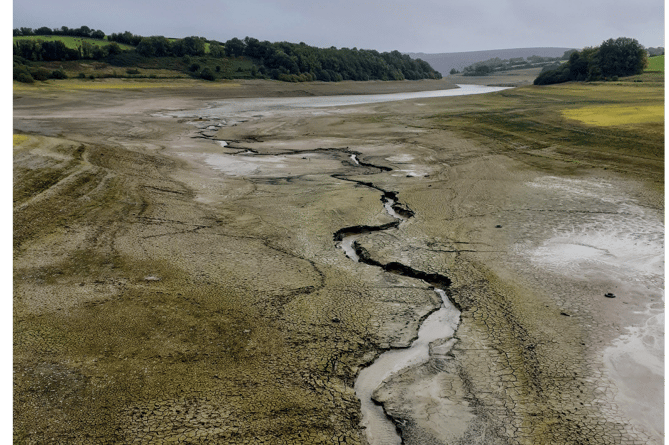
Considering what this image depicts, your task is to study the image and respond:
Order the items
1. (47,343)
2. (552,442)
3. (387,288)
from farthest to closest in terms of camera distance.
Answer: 1. (387,288)
2. (47,343)
3. (552,442)

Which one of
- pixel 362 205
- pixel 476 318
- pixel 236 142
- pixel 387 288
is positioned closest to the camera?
pixel 476 318

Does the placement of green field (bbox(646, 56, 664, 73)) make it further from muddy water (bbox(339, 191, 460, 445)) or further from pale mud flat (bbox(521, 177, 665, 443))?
muddy water (bbox(339, 191, 460, 445))

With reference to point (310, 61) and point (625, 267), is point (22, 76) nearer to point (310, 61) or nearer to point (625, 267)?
point (310, 61)

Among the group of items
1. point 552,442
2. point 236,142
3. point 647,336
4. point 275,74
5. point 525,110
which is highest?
point 275,74

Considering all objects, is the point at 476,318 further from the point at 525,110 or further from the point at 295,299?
the point at 525,110

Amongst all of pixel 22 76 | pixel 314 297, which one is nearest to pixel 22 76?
pixel 22 76

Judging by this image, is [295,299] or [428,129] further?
[428,129]

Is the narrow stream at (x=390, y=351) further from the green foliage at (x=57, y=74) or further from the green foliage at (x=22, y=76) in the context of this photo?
the green foliage at (x=57, y=74)

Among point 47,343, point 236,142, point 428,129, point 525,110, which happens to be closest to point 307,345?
point 47,343
